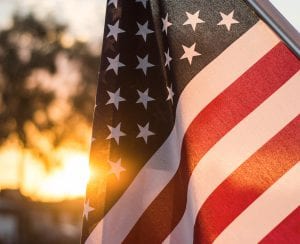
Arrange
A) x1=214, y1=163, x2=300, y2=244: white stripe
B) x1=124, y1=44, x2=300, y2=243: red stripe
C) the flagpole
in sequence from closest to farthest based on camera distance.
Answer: the flagpole
x1=214, y1=163, x2=300, y2=244: white stripe
x1=124, y1=44, x2=300, y2=243: red stripe

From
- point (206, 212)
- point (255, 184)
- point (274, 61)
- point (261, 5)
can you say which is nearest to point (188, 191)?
point (206, 212)

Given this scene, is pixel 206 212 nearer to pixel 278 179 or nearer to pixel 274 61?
pixel 278 179

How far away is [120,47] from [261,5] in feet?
2.21

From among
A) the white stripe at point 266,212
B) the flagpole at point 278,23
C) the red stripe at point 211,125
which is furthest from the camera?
the red stripe at point 211,125

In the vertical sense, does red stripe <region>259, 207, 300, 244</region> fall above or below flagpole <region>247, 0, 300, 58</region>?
below

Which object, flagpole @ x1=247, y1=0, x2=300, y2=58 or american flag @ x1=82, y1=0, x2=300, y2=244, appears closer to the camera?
flagpole @ x1=247, y1=0, x2=300, y2=58

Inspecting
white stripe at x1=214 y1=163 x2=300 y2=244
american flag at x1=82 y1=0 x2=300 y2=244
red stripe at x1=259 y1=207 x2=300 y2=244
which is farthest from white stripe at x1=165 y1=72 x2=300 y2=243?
red stripe at x1=259 y1=207 x2=300 y2=244

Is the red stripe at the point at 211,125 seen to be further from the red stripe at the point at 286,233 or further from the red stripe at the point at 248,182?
the red stripe at the point at 286,233

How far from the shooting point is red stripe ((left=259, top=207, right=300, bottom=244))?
2.29 m

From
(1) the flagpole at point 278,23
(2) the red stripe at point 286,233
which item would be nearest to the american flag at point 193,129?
(2) the red stripe at point 286,233

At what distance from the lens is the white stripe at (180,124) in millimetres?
2438

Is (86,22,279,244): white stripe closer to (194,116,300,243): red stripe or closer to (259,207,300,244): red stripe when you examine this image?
(194,116,300,243): red stripe

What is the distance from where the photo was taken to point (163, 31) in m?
2.58

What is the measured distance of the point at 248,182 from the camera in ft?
7.89
